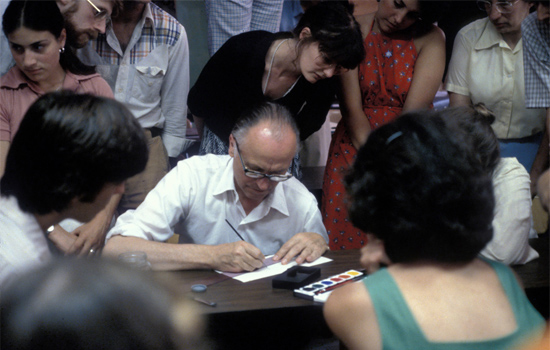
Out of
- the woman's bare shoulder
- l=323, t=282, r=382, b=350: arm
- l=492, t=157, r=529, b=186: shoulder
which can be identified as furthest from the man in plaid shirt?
l=323, t=282, r=382, b=350: arm

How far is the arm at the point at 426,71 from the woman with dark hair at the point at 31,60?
4.65 ft

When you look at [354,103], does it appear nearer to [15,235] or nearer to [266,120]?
[266,120]

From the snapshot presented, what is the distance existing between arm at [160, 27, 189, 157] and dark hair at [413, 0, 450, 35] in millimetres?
Answer: 1155

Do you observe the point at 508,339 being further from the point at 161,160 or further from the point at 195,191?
the point at 161,160

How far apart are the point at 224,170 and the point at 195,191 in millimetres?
147

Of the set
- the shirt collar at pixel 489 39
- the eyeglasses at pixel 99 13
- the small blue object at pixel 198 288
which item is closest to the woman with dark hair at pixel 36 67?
the eyeglasses at pixel 99 13

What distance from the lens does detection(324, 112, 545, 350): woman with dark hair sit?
3.97 feet

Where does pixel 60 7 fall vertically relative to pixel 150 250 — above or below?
above

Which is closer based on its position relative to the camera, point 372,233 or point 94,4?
point 372,233

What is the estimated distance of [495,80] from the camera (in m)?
3.12

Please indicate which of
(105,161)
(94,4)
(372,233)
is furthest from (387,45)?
(105,161)

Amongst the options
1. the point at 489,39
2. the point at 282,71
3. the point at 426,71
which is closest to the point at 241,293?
the point at 282,71

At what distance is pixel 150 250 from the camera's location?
86.3 inches

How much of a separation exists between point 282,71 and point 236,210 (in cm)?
70
